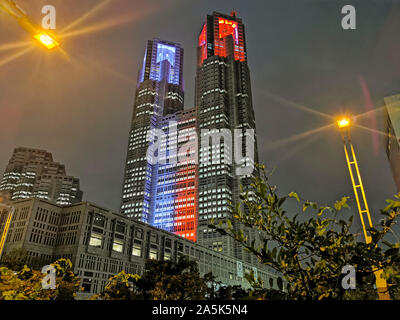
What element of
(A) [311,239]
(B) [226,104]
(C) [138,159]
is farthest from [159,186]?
(A) [311,239]

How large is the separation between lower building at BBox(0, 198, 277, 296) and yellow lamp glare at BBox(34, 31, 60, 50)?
6783 centimetres

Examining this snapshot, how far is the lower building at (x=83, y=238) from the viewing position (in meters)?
74.6

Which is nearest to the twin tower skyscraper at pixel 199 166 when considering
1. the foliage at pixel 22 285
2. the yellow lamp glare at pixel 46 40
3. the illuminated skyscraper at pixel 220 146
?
the illuminated skyscraper at pixel 220 146

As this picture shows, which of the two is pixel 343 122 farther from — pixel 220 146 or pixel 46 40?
pixel 220 146

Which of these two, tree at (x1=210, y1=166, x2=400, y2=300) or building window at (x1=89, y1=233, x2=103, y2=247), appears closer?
tree at (x1=210, y1=166, x2=400, y2=300)

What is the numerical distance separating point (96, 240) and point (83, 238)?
457 cm

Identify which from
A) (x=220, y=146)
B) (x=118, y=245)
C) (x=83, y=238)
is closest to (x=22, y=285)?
(x=83, y=238)

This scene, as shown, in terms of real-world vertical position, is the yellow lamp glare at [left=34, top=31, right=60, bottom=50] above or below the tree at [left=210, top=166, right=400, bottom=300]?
above

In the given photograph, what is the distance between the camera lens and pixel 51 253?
78.7 m

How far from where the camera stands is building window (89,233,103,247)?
79287 millimetres

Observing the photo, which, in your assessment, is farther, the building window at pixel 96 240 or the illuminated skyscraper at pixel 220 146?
the illuminated skyscraper at pixel 220 146

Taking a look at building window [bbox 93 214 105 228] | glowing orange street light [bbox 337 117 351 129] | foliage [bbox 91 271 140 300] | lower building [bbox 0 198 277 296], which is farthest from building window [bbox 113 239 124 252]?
glowing orange street light [bbox 337 117 351 129]

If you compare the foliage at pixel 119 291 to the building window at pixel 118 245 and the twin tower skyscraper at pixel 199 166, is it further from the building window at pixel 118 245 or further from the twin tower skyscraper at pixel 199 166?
the twin tower skyscraper at pixel 199 166
